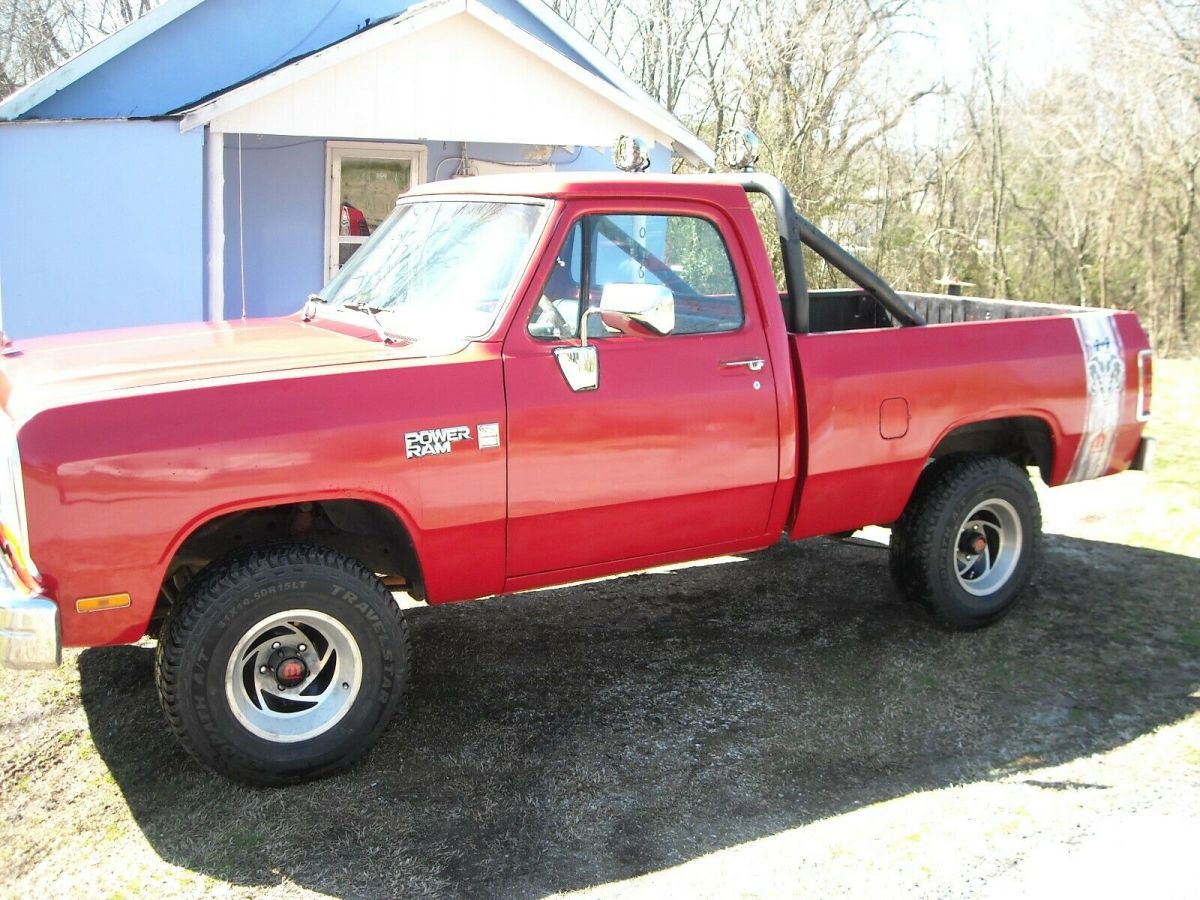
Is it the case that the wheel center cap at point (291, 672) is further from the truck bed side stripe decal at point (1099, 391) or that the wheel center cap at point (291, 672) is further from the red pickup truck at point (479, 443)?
the truck bed side stripe decal at point (1099, 391)

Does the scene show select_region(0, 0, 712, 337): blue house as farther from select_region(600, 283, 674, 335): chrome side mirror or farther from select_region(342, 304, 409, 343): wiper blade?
select_region(600, 283, 674, 335): chrome side mirror

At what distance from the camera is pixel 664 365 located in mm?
4469

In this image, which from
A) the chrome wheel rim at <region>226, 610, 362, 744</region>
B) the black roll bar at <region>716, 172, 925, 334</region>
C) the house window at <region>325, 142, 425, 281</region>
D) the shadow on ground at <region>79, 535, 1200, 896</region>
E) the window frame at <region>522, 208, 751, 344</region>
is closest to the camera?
the shadow on ground at <region>79, 535, 1200, 896</region>

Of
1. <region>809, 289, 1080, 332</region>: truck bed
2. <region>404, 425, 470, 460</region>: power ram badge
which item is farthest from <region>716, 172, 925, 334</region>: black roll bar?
<region>404, 425, 470, 460</region>: power ram badge

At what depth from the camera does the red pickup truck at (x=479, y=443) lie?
142 inches

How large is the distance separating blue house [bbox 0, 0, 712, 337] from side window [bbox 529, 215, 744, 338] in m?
6.37

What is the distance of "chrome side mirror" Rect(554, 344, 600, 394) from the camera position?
424 centimetres

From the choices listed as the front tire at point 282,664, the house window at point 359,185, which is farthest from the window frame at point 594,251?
the house window at point 359,185

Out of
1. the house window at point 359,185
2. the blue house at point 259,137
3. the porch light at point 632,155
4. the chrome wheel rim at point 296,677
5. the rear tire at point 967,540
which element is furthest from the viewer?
the house window at point 359,185

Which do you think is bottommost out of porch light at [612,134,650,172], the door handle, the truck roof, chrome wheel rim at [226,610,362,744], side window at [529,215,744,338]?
chrome wheel rim at [226,610,362,744]

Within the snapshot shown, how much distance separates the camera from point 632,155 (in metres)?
5.46

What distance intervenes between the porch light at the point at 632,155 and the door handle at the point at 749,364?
128cm

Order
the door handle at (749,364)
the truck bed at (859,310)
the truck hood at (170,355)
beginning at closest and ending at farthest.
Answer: the truck hood at (170,355)
the door handle at (749,364)
the truck bed at (859,310)

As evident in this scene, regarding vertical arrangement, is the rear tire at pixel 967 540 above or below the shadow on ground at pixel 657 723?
above
